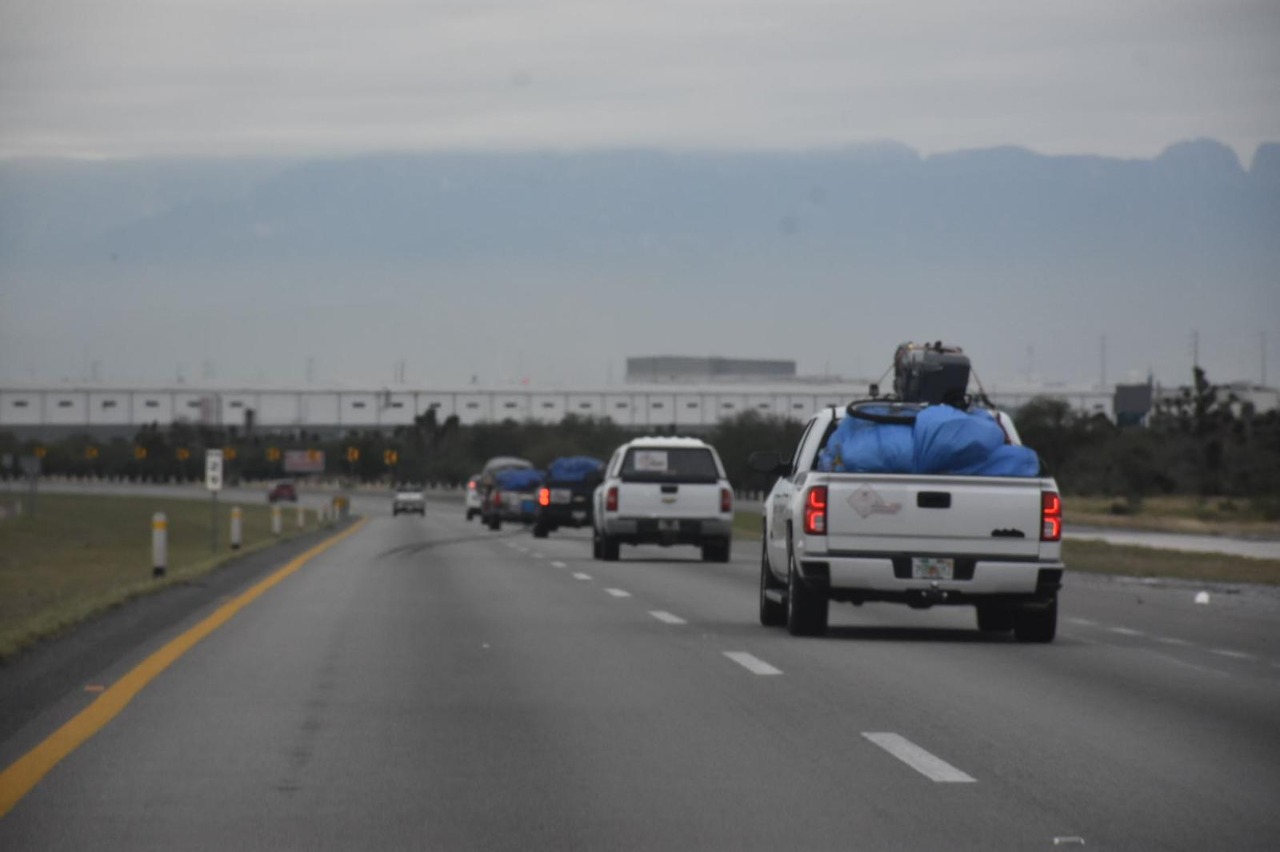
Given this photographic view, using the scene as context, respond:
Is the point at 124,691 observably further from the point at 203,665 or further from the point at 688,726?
the point at 688,726

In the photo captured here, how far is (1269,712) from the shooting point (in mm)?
13820

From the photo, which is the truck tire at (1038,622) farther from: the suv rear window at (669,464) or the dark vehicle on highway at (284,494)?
the dark vehicle on highway at (284,494)

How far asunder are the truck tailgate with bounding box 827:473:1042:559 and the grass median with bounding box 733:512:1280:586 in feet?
49.3

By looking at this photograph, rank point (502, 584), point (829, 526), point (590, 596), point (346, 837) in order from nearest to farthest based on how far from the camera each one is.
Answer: point (346, 837)
point (829, 526)
point (590, 596)
point (502, 584)

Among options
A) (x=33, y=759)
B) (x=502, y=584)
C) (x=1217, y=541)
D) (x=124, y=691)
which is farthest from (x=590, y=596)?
(x=1217, y=541)

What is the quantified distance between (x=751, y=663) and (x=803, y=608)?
277cm

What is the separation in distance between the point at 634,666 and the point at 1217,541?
4170 centimetres

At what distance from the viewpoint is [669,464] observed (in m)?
38.6

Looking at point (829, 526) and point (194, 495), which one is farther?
point (194, 495)

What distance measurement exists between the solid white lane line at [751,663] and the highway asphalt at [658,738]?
4 cm

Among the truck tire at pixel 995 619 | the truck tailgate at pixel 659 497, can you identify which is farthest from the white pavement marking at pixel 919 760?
the truck tailgate at pixel 659 497

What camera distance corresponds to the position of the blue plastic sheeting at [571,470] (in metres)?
55.9

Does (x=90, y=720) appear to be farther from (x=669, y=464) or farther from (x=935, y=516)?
(x=669, y=464)

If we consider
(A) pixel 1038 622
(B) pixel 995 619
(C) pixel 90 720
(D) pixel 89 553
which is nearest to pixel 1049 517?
(A) pixel 1038 622
